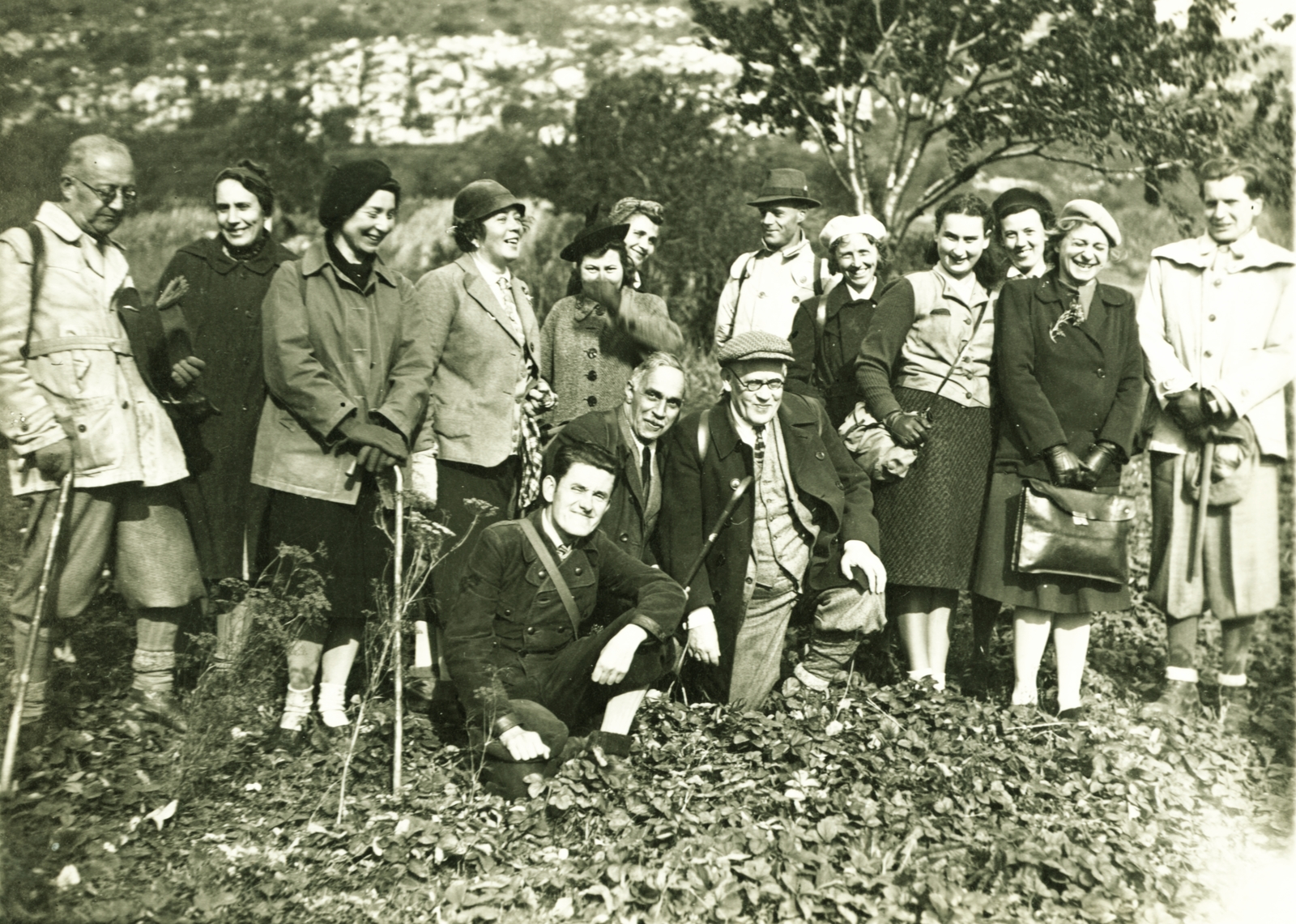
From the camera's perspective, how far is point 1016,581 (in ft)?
15.6

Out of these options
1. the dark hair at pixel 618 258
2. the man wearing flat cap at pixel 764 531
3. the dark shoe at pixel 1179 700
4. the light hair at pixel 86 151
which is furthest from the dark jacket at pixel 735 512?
the light hair at pixel 86 151

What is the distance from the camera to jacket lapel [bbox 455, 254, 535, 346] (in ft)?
16.1

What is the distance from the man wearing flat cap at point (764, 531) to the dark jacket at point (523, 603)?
36 cm

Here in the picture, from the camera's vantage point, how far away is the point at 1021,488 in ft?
15.7

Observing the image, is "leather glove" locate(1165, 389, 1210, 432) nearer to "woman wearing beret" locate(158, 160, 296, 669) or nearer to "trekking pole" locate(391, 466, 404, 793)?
"trekking pole" locate(391, 466, 404, 793)

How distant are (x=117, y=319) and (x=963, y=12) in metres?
6.84

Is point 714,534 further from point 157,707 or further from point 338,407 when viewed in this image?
point 157,707

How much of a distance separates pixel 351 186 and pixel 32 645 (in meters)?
2.01

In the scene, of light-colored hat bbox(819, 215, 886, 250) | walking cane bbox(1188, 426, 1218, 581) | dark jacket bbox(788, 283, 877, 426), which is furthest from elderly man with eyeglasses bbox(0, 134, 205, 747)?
Result: walking cane bbox(1188, 426, 1218, 581)

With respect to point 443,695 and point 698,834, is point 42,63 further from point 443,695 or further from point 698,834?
point 698,834

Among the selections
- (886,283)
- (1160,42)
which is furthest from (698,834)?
(1160,42)

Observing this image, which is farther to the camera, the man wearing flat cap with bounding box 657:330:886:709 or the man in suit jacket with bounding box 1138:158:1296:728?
the man in suit jacket with bounding box 1138:158:1296:728

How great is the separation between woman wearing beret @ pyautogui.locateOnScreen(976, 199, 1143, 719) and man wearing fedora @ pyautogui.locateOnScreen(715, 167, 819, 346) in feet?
4.14

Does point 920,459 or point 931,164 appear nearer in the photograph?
point 920,459
